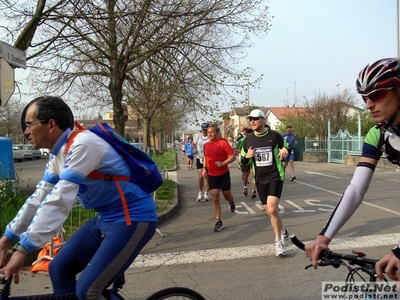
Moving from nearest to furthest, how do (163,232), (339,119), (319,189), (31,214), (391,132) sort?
(391,132)
(31,214)
(163,232)
(319,189)
(339,119)

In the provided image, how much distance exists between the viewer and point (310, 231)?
7.24 meters

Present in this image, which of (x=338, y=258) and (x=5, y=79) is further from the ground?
(x=5, y=79)

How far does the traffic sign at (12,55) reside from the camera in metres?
6.04

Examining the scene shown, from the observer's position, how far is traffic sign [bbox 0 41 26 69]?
6.04 metres

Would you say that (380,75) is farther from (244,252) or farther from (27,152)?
(27,152)

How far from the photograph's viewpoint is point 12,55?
250 inches

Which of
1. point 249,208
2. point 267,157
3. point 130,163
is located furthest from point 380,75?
point 249,208

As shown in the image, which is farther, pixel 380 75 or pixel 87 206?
pixel 87 206

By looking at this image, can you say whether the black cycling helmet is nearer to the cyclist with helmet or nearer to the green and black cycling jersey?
the cyclist with helmet

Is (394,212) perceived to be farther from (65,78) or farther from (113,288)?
(65,78)

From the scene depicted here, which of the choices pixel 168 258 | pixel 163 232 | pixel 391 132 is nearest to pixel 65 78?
pixel 163 232

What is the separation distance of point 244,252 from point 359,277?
158 inches

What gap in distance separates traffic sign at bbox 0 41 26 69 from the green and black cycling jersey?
12.6ft

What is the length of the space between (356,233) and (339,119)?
24.9 m
